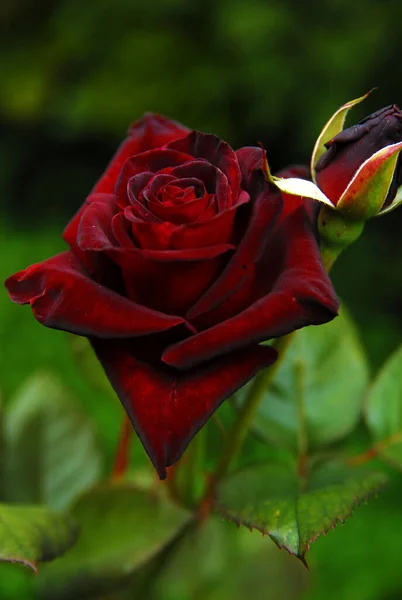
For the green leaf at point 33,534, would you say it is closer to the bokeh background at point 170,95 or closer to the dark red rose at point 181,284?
the dark red rose at point 181,284

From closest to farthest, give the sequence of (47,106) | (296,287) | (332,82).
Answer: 1. (296,287)
2. (332,82)
3. (47,106)

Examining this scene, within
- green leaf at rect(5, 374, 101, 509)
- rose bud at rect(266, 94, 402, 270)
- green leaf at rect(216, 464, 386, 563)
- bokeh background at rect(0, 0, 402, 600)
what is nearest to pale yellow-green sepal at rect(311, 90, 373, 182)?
rose bud at rect(266, 94, 402, 270)

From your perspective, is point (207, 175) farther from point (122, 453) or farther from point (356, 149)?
point (122, 453)

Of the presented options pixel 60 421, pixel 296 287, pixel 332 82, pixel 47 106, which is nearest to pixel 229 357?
pixel 296 287

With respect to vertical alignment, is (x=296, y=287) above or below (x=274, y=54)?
above

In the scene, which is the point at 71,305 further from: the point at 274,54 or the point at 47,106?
the point at 47,106

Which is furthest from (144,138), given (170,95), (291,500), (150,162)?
(170,95)
